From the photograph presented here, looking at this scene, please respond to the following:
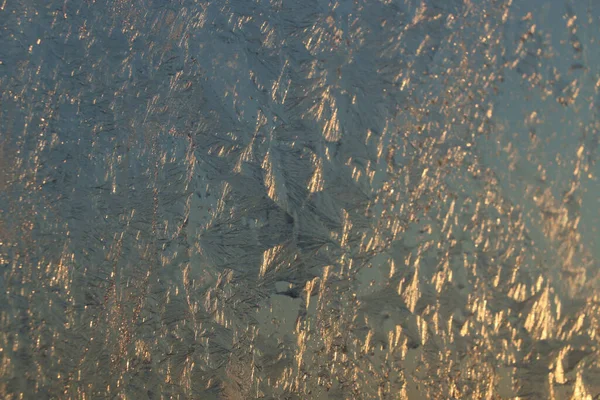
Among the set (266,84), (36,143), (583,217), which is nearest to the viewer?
(583,217)

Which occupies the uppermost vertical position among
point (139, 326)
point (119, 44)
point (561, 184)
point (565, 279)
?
point (119, 44)

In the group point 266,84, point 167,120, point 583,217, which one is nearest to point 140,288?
point 167,120

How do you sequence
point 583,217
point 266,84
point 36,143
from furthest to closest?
point 36,143 < point 266,84 < point 583,217

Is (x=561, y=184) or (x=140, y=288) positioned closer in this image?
(x=561, y=184)

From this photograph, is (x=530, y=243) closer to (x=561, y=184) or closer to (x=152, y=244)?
(x=561, y=184)

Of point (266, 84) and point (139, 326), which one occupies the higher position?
point (266, 84)

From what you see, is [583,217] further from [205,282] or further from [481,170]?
[205,282]
